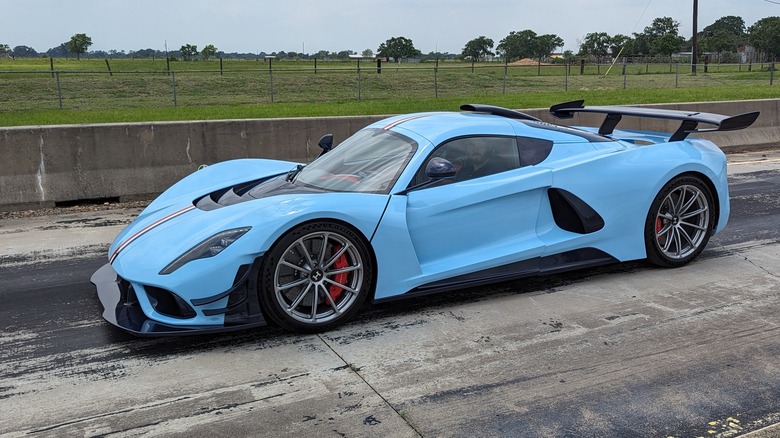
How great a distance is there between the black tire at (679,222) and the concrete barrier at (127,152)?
6106 mm

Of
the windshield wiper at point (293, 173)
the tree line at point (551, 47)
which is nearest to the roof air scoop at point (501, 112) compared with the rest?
the windshield wiper at point (293, 173)

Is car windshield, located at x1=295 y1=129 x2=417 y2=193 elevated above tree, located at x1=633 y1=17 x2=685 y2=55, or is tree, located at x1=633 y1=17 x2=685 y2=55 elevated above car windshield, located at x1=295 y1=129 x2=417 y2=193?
tree, located at x1=633 y1=17 x2=685 y2=55

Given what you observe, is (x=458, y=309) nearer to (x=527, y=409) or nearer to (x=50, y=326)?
(x=527, y=409)

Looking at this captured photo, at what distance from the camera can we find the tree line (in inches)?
2778

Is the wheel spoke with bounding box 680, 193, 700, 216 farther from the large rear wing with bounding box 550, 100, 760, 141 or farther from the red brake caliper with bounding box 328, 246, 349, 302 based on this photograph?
the red brake caliper with bounding box 328, 246, 349, 302

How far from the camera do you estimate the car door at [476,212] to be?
478 centimetres

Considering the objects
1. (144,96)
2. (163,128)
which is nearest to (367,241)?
(163,128)

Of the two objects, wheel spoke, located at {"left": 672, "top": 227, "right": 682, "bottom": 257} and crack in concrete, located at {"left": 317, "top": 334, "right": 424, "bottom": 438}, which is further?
wheel spoke, located at {"left": 672, "top": 227, "right": 682, "bottom": 257}

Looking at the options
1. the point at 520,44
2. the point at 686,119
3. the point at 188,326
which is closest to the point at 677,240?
the point at 686,119

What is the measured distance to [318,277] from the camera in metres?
4.45

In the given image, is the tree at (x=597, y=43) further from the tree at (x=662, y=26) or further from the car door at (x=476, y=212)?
the car door at (x=476, y=212)

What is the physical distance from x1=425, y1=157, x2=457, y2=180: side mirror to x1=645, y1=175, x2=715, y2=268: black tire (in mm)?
1900

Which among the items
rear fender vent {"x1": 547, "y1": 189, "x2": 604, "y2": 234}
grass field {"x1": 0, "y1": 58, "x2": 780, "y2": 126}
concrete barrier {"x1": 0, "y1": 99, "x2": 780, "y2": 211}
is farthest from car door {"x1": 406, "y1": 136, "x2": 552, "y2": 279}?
grass field {"x1": 0, "y1": 58, "x2": 780, "y2": 126}

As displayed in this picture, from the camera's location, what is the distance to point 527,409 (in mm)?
3559
